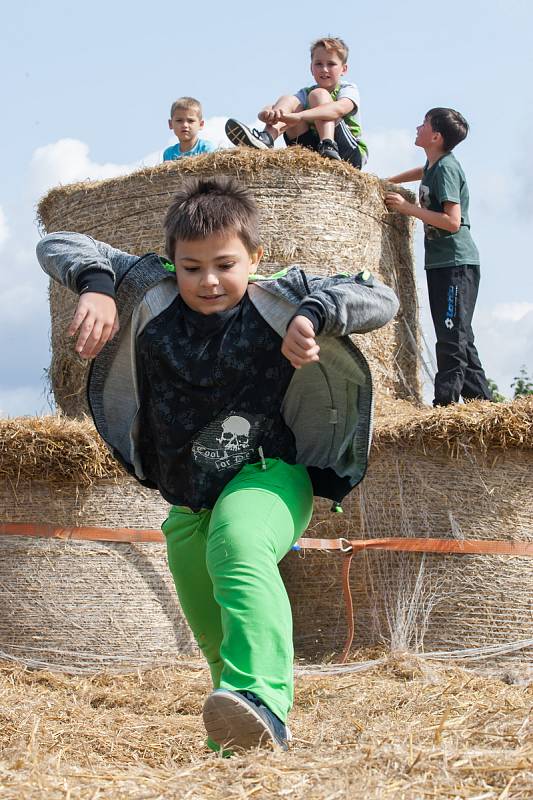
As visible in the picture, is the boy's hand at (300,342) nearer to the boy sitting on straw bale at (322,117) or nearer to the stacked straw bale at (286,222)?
the stacked straw bale at (286,222)

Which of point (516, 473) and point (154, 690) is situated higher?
point (516, 473)

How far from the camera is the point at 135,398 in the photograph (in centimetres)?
304

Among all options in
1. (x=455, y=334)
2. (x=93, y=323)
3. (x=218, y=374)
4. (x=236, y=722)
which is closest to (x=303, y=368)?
(x=218, y=374)

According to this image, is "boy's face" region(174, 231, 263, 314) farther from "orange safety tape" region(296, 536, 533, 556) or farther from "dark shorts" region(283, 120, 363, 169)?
"dark shorts" region(283, 120, 363, 169)

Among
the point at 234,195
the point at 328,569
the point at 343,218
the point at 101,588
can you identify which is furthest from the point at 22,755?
the point at 343,218

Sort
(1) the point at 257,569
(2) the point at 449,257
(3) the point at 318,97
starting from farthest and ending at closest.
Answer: (3) the point at 318,97 → (2) the point at 449,257 → (1) the point at 257,569

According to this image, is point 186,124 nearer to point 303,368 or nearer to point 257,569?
point 303,368

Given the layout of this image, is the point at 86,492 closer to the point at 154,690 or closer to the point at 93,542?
the point at 93,542

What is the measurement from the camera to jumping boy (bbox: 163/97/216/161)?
6789 mm

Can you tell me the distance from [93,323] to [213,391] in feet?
1.21

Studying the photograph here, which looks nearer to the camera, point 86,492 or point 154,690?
point 154,690

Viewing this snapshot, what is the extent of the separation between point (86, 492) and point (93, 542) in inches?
9.4

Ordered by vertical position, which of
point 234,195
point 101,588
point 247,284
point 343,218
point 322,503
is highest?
point 343,218

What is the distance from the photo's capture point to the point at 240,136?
6219mm
